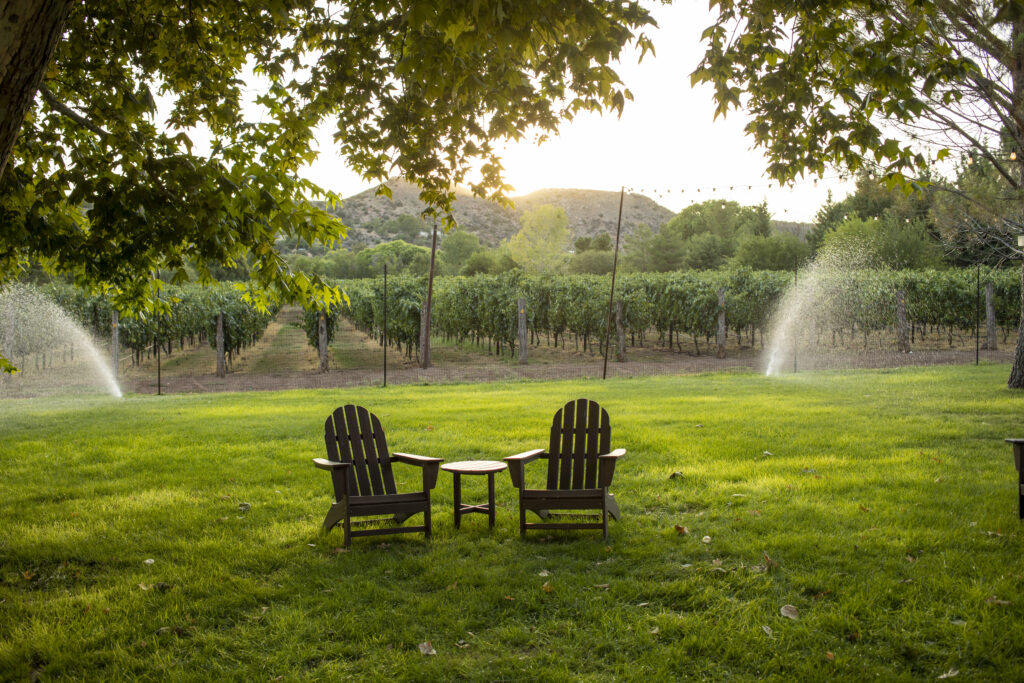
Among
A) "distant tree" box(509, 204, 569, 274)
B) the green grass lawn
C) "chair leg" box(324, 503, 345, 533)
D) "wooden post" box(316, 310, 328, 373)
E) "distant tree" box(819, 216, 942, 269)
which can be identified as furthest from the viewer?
"distant tree" box(509, 204, 569, 274)

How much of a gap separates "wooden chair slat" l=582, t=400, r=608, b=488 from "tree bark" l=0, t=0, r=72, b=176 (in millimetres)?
3721

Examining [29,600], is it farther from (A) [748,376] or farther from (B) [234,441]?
(A) [748,376]

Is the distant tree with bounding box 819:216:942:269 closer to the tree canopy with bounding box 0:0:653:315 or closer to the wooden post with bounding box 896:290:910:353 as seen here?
the wooden post with bounding box 896:290:910:353

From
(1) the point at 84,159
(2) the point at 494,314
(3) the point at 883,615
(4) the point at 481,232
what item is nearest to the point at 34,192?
(1) the point at 84,159

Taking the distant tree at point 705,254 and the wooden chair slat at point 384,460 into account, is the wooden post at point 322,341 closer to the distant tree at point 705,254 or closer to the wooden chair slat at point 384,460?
the wooden chair slat at point 384,460

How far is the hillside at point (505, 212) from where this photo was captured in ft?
404

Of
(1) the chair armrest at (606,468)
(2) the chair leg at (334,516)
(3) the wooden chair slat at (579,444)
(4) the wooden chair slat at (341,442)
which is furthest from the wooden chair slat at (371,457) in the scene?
(1) the chair armrest at (606,468)

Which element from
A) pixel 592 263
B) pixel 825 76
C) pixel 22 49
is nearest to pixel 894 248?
pixel 592 263

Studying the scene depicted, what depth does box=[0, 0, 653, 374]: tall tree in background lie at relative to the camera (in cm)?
321

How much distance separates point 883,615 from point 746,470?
2.95m

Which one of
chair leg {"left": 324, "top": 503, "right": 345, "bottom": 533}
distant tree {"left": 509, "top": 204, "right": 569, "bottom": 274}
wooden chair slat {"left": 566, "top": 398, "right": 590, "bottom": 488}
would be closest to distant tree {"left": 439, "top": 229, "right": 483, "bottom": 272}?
distant tree {"left": 509, "top": 204, "right": 569, "bottom": 274}

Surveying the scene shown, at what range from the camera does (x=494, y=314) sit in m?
24.4

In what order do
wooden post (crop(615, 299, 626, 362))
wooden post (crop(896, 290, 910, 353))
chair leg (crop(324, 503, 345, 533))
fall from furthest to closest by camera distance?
1. wooden post (crop(615, 299, 626, 362))
2. wooden post (crop(896, 290, 910, 353))
3. chair leg (crop(324, 503, 345, 533))

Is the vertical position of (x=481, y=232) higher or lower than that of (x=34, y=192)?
higher
